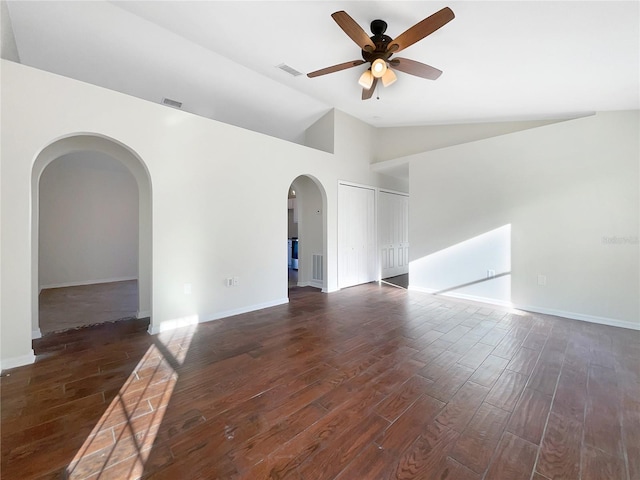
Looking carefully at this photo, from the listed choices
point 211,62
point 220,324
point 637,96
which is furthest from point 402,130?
point 220,324

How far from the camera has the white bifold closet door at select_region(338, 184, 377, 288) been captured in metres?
5.55

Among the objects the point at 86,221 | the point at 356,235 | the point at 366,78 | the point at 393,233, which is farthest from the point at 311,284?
the point at 86,221

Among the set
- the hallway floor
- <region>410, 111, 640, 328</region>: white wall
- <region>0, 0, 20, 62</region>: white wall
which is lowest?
the hallway floor

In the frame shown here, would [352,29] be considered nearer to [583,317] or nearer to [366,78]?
[366,78]

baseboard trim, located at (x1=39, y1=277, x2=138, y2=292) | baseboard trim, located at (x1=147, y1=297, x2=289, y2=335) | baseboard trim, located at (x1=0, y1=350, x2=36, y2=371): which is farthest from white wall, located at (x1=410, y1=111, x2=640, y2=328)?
baseboard trim, located at (x1=39, y1=277, x2=138, y2=292)

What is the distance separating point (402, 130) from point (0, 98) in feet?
19.7

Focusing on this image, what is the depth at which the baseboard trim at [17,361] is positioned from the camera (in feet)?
7.79

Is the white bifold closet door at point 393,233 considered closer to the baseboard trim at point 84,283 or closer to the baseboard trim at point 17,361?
the baseboard trim at point 17,361

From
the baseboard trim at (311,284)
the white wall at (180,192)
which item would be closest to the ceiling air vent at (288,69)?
the white wall at (180,192)

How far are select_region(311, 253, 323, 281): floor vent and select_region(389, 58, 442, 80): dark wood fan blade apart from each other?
12.2 ft

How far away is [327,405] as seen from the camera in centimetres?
191

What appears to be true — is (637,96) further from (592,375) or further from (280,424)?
(280,424)

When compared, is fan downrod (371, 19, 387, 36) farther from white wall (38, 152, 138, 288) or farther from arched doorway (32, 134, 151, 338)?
white wall (38, 152, 138, 288)

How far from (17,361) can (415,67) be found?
487 centimetres
